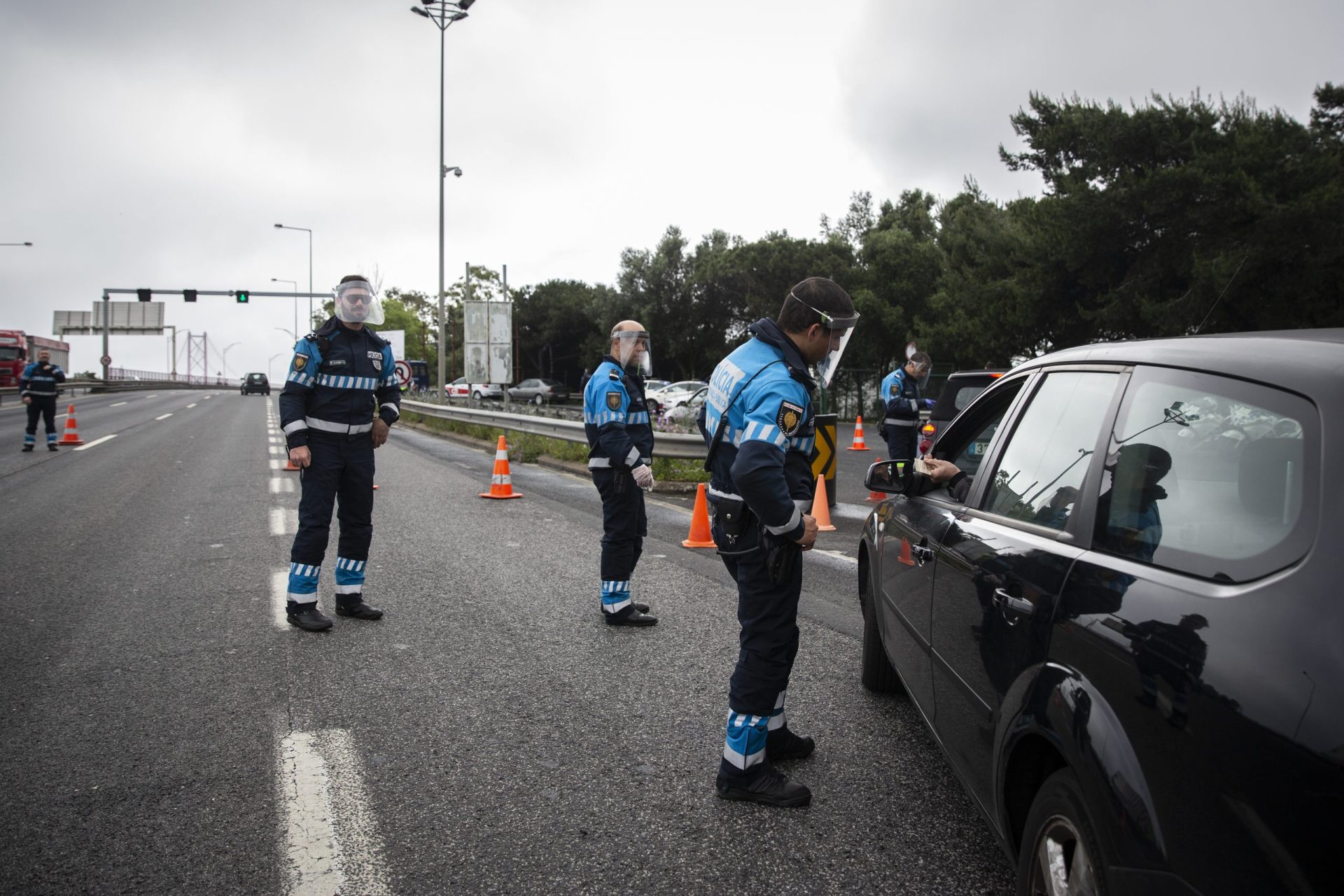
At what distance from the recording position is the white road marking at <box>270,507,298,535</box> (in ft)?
29.2

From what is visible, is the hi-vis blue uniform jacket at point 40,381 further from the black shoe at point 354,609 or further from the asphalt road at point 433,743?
the black shoe at point 354,609

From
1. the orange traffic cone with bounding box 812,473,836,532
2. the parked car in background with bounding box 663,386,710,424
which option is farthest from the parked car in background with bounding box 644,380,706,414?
the orange traffic cone with bounding box 812,473,836,532

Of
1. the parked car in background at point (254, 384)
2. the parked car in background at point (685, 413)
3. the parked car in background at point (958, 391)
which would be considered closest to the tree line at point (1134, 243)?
the parked car in background at point (958, 391)

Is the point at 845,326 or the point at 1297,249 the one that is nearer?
the point at 845,326

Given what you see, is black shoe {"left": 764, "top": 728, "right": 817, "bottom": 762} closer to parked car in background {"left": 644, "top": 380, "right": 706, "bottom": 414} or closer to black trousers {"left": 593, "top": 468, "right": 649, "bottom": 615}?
black trousers {"left": 593, "top": 468, "right": 649, "bottom": 615}

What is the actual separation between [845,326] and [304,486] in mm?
3732

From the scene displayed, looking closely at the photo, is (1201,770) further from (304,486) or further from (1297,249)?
(1297,249)

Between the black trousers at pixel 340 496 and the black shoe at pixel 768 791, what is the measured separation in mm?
3235

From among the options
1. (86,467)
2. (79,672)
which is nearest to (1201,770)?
(79,672)

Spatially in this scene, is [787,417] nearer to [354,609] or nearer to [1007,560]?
[1007,560]

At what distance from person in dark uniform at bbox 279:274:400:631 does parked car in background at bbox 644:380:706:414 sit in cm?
2648

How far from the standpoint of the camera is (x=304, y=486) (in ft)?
18.6

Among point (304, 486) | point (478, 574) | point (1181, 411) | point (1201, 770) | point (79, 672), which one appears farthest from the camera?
point (478, 574)

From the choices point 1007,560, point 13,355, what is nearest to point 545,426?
point 1007,560
